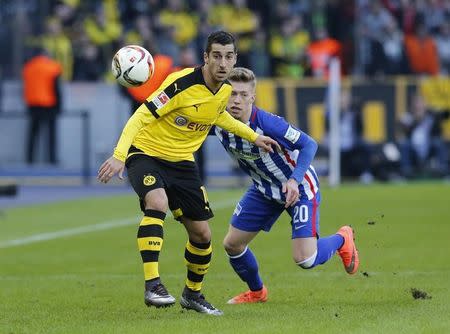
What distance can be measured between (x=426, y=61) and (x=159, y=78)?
734cm

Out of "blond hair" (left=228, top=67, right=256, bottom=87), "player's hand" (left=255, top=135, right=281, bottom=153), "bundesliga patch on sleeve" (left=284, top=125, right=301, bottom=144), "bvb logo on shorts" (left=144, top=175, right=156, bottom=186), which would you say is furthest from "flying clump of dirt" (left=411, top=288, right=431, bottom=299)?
"bvb logo on shorts" (left=144, top=175, right=156, bottom=186)

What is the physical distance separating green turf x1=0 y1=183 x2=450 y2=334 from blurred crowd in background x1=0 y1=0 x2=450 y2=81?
809 cm

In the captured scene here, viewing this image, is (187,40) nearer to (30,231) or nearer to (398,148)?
(398,148)

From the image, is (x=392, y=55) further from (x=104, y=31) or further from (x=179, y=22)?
(x=104, y=31)

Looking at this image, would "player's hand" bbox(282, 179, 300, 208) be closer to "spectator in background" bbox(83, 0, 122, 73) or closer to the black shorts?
the black shorts

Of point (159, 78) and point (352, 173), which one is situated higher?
point (159, 78)

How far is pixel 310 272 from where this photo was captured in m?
11.9

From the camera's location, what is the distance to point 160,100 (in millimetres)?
8883

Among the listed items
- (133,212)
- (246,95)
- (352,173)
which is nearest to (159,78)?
(133,212)

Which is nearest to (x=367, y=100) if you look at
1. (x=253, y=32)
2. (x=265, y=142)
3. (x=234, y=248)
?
(x=253, y=32)

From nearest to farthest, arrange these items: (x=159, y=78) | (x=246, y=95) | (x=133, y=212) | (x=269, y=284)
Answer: (x=246, y=95) < (x=269, y=284) < (x=133, y=212) < (x=159, y=78)

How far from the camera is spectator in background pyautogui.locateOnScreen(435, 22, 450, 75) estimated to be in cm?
2727

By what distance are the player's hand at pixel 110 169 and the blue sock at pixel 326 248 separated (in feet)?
6.13

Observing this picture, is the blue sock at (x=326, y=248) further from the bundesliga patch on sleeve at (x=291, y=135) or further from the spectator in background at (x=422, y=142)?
the spectator in background at (x=422, y=142)
